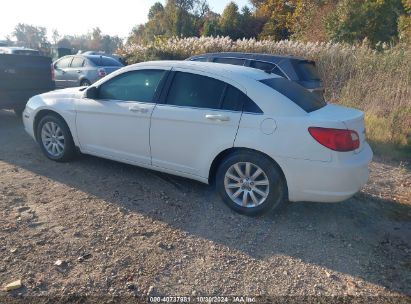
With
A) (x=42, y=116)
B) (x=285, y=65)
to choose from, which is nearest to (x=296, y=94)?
(x=42, y=116)

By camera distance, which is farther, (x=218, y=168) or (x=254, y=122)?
(x=218, y=168)

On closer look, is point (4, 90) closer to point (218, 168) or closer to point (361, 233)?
point (218, 168)

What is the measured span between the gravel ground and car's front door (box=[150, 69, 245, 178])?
1.60ft

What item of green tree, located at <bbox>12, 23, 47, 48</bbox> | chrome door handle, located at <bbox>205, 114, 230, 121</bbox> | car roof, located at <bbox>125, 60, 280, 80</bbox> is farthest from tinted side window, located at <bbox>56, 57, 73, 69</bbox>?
green tree, located at <bbox>12, 23, 47, 48</bbox>

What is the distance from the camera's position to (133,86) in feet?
15.6

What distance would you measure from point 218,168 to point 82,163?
7.60 feet

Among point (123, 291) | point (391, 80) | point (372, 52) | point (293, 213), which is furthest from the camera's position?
point (372, 52)

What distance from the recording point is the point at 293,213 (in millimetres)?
4211

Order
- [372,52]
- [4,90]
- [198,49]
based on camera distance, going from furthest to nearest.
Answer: [198,49] → [372,52] → [4,90]

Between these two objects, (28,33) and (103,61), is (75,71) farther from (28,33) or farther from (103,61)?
(28,33)

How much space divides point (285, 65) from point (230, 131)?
15.3ft

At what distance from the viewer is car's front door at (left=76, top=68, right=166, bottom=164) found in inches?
179

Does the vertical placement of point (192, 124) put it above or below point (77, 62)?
below

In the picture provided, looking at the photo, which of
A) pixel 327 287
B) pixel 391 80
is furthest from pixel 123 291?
pixel 391 80
